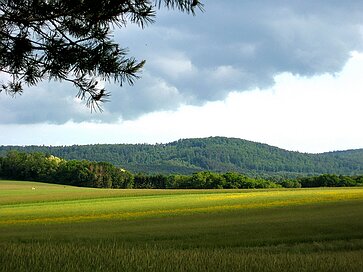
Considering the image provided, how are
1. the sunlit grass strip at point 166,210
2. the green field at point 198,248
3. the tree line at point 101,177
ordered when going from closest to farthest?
1. the green field at point 198,248
2. the sunlit grass strip at point 166,210
3. the tree line at point 101,177

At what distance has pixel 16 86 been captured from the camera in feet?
31.2

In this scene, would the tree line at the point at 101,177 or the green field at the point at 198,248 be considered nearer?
the green field at the point at 198,248

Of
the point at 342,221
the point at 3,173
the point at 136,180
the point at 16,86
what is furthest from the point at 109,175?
the point at 16,86

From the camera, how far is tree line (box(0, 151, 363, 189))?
117713 mm

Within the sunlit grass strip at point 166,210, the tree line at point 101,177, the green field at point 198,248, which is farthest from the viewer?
the tree line at point 101,177

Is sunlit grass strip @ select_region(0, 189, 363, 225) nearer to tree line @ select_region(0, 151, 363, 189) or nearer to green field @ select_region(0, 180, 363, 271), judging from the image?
green field @ select_region(0, 180, 363, 271)

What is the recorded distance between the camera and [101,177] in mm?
131000

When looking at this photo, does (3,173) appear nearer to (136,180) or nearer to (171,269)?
(136,180)

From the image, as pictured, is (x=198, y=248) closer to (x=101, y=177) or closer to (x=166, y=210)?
(x=166, y=210)

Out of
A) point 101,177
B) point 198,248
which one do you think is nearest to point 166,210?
point 198,248

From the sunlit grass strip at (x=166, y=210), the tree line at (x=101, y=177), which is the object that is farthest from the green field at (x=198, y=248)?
the tree line at (x=101, y=177)

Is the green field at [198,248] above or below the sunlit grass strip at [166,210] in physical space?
above

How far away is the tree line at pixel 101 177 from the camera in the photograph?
11771 centimetres

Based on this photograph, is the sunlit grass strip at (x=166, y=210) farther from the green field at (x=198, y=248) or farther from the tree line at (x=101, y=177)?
the tree line at (x=101, y=177)
